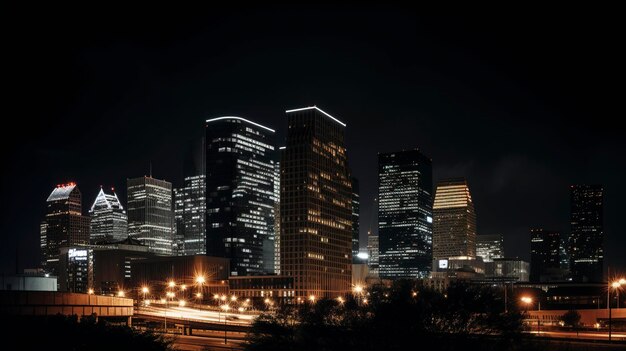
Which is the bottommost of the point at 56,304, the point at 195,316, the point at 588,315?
the point at 588,315

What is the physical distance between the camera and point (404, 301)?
247 feet

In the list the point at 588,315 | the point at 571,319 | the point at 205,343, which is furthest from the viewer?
the point at 588,315

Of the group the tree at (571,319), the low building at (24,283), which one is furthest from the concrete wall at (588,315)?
the low building at (24,283)

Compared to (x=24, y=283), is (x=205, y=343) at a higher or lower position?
lower

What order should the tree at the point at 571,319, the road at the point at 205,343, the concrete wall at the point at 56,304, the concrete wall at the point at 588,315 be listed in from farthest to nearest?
the tree at the point at 571,319
the concrete wall at the point at 588,315
the road at the point at 205,343
the concrete wall at the point at 56,304

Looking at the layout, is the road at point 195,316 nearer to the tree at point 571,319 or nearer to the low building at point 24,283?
the low building at point 24,283

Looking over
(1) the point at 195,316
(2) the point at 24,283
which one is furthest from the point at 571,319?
(2) the point at 24,283

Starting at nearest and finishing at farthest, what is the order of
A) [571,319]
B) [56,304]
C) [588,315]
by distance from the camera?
[56,304] → [571,319] → [588,315]

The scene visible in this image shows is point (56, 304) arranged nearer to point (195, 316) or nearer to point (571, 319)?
point (195, 316)

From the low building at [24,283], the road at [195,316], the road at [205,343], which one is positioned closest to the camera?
the road at [205,343]

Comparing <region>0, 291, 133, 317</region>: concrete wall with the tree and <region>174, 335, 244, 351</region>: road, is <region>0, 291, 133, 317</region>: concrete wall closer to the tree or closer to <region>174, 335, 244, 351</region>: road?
<region>174, 335, 244, 351</region>: road

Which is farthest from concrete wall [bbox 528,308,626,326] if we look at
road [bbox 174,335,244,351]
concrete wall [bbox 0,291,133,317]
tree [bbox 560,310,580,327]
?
concrete wall [bbox 0,291,133,317]

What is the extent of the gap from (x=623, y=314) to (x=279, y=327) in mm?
89162

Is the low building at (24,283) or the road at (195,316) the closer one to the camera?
the low building at (24,283)
